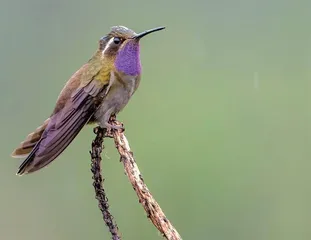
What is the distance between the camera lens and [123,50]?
3119 mm

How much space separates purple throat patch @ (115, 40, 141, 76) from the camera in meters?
3.09

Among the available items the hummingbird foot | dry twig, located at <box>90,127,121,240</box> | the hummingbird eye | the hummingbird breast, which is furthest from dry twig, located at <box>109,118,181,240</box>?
the hummingbird eye

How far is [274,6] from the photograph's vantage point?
7.08 m

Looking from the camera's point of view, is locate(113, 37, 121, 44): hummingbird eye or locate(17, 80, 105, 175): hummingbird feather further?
locate(113, 37, 121, 44): hummingbird eye

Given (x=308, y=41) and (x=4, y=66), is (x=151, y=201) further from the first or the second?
(x=308, y=41)

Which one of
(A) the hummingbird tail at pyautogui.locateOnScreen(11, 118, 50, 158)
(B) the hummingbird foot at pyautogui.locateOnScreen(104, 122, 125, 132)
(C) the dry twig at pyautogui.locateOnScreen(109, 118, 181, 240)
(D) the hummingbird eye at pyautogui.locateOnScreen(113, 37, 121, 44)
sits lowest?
(C) the dry twig at pyautogui.locateOnScreen(109, 118, 181, 240)

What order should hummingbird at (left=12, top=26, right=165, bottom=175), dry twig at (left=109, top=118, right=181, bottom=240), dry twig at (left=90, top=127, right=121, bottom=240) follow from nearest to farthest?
dry twig at (left=109, top=118, right=181, bottom=240) → dry twig at (left=90, top=127, right=121, bottom=240) → hummingbird at (left=12, top=26, right=165, bottom=175)

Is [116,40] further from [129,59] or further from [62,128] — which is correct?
[62,128]

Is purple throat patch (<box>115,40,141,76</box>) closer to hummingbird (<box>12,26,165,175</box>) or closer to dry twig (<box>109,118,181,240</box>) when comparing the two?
hummingbird (<box>12,26,165,175</box>)

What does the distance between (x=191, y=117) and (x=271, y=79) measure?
79 cm

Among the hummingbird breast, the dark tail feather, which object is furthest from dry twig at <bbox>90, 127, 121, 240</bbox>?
the hummingbird breast

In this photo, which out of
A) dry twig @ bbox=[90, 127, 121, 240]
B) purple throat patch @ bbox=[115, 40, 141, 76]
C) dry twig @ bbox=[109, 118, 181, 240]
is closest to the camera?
dry twig @ bbox=[109, 118, 181, 240]

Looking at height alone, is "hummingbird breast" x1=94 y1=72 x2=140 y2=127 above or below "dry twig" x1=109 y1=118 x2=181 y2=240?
above

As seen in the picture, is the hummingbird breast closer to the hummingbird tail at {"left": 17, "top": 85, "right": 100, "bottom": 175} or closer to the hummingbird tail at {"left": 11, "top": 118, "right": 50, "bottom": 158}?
the hummingbird tail at {"left": 17, "top": 85, "right": 100, "bottom": 175}
